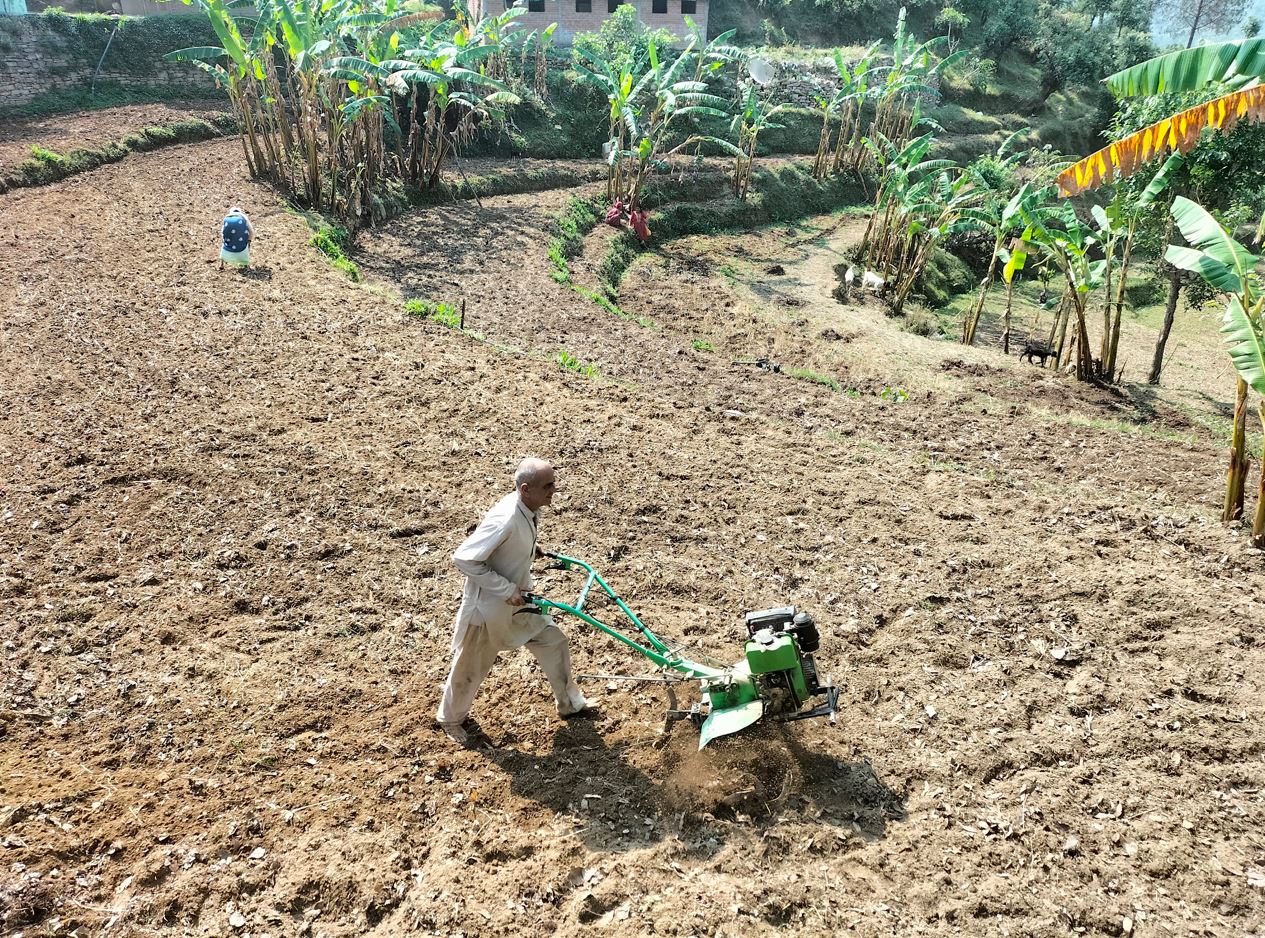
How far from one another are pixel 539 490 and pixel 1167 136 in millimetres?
7312

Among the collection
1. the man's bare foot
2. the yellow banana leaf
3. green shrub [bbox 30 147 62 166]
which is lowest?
the man's bare foot

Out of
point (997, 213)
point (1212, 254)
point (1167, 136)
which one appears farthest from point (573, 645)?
point (997, 213)

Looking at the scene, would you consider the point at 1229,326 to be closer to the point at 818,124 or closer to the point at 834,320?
the point at 834,320

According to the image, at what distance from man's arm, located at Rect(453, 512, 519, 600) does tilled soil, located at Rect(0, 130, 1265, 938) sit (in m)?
1.22

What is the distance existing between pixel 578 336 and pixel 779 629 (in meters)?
8.79

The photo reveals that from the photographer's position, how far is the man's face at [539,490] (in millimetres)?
4770

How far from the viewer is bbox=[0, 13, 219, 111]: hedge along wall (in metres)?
21.0

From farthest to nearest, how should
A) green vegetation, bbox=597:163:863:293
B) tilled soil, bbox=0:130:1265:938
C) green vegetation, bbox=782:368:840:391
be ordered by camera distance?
green vegetation, bbox=597:163:863:293 → green vegetation, bbox=782:368:840:391 → tilled soil, bbox=0:130:1265:938

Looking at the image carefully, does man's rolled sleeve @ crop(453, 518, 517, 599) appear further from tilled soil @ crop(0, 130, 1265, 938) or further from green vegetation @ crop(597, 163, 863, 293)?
green vegetation @ crop(597, 163, 863, 293)

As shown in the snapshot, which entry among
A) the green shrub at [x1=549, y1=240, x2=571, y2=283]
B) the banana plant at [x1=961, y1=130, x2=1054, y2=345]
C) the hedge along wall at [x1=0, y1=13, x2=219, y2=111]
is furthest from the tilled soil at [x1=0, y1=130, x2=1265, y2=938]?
the hedge along wall at [x1=0, y1=13, x2=219, y2=111]

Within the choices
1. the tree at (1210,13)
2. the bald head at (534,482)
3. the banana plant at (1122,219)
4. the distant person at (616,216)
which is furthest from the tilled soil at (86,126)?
the tree at (1210,13)

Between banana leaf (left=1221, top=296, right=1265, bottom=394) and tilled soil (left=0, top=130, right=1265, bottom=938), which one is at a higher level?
banana leaf (left=1221, top=296, right=1265, bottom=394)

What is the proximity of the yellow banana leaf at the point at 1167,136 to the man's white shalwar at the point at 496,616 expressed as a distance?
6.96 m

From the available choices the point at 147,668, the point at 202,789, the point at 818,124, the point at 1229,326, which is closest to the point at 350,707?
the point at 202,789
